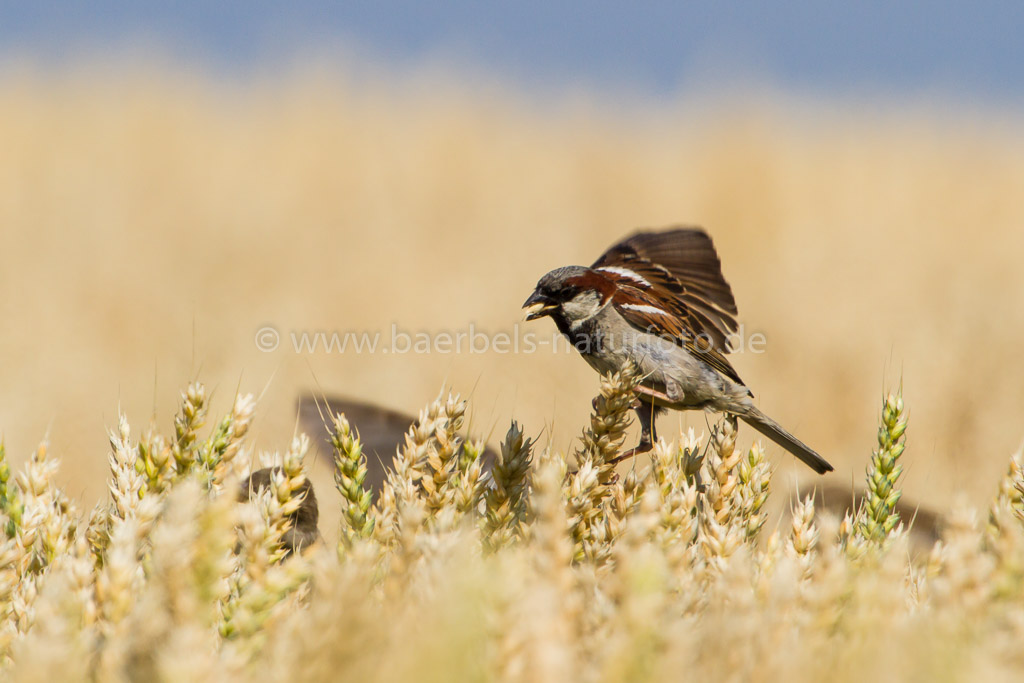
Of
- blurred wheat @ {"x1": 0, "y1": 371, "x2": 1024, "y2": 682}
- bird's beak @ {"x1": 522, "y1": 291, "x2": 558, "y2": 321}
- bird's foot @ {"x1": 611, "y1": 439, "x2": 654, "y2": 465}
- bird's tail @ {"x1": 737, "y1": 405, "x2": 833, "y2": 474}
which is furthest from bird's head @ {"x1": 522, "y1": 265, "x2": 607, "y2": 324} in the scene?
blurred wheat @ {"x1": 0, "y1": 371, "x2": 1024, "y2": 682}

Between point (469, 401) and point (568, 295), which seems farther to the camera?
point (568, 295)

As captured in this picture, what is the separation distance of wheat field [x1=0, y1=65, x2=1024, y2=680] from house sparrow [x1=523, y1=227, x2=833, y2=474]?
0.46 metres

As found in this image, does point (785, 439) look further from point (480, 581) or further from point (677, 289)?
point (480, 581)

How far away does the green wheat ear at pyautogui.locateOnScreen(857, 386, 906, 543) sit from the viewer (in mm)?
2053

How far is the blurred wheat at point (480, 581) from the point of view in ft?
3.80

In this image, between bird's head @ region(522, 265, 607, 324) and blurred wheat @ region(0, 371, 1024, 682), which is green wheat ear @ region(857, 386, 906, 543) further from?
bird's head @ region(522, 265, 607, 324)

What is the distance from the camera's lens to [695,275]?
13.2 feet

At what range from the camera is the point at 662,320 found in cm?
370

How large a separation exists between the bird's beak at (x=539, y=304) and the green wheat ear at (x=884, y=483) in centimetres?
159

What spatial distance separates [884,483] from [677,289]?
1.99 m

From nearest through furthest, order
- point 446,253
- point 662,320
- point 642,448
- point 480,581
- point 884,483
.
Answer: point 480,581 → point 884,483 → point 642,448 → point 662,320 → point 446,253

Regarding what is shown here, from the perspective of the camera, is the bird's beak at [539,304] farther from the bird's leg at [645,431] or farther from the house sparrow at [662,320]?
the bird's leg at [645,431]

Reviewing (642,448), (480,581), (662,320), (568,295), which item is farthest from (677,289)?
(480,581)

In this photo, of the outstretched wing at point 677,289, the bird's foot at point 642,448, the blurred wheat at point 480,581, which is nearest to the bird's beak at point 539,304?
the outstretched wing at point 677,289
